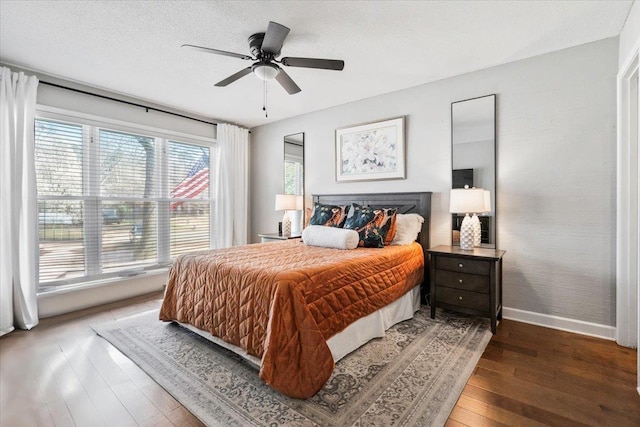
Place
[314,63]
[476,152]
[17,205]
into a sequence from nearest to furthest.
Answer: [314,63] < [17,205] < [476,152]

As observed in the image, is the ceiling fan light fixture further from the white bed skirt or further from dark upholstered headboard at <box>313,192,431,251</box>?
the white bed skirt

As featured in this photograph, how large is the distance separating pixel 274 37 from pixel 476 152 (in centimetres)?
221

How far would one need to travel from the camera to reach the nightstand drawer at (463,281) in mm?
2496

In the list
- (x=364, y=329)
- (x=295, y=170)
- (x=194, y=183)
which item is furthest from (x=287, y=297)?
(x=194, y=183)

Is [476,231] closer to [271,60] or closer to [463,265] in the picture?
[463,265]

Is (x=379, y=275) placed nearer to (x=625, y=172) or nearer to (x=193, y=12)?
(x=625, y=172)

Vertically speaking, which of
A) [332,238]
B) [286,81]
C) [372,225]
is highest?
A: [286,81]

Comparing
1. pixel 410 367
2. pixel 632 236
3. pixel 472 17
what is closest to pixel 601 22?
pixel 472 17

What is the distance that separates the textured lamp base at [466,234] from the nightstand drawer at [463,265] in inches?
9.3

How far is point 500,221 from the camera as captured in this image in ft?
9.43

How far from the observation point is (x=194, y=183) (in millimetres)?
4434

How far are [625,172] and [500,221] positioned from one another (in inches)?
36.9

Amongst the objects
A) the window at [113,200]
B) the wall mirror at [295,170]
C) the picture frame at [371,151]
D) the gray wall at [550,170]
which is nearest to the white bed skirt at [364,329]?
the gray wall at [550,170]

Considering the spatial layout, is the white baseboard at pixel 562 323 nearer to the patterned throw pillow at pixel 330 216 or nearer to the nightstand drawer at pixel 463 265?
the nightstand drawer at pixel 463 265
